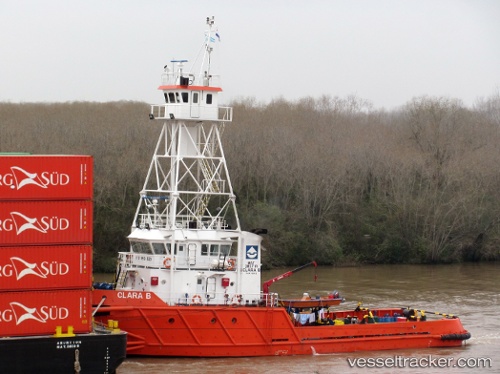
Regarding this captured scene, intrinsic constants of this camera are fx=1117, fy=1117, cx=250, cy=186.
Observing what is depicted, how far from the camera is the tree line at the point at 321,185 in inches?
2285

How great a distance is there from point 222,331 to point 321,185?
31935 millimetres

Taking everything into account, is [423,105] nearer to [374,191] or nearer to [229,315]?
[374,191]

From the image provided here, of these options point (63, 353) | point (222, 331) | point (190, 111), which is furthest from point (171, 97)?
point (63, 353)

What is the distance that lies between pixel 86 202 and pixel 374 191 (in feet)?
131

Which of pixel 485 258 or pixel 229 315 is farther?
pixel 485 258

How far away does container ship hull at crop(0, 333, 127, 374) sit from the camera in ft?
89.4

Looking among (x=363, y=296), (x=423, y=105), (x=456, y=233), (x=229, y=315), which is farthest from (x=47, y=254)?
(x=423, y=105)

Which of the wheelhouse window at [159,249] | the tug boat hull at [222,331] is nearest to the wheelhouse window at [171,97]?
the wheelhouse window at [159,249]

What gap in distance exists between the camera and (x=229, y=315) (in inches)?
1262

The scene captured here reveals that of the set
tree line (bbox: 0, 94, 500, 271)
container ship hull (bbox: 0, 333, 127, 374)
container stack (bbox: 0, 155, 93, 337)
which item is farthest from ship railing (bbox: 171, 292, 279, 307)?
tree line (bbox: 0, 94, 500, 271)

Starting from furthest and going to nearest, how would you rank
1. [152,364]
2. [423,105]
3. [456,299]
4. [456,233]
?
[423,105]
[456,233]
[456,299]
[152,364]

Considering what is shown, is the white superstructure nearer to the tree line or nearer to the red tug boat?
the red tug boat

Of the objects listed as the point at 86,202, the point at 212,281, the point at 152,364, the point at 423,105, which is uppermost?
the point at 423,105

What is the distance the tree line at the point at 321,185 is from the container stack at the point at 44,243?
26038 millimetres
